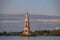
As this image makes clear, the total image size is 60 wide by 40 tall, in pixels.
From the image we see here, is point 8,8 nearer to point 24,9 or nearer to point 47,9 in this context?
point 24,9

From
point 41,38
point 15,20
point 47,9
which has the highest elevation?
point 47,9

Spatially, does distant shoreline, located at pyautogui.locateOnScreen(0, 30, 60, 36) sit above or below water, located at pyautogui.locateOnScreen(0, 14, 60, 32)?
below

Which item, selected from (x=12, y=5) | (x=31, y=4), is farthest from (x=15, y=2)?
(x=31, y=4)

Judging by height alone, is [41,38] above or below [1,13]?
below

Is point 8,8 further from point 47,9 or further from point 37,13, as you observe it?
point 47,9

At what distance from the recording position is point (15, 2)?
122 inches

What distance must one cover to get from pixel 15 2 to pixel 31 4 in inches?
13.2

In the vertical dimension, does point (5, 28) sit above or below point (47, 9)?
below

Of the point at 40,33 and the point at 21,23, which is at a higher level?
the point at 21,23

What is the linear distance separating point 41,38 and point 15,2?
909mm

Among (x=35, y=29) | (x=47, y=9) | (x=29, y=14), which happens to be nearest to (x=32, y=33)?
(x=35, y=29)

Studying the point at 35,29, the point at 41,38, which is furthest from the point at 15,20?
the point at 41,38

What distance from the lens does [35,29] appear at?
3.11 meters

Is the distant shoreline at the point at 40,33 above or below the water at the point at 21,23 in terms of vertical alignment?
below
